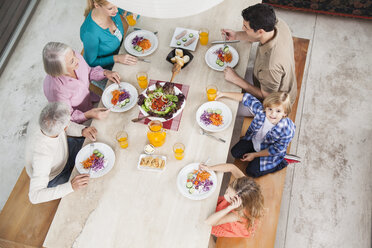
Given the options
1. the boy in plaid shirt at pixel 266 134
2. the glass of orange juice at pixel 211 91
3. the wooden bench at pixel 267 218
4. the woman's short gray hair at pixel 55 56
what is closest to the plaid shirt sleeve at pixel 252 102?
the boy in plaid shirt at pixel 266 134

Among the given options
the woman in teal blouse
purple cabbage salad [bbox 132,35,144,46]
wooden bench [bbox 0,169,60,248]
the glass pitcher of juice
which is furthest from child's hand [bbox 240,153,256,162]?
wooden bench [bbox 0,169,60,248]

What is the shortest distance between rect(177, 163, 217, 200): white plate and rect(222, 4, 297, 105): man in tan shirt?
0.75m

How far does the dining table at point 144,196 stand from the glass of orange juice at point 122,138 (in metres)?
0.05

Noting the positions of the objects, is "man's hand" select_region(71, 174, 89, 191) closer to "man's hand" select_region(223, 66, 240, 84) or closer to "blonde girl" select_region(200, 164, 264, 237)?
"blonde girl" select_region(200, 164, 264, 237)

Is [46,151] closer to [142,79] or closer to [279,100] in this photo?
[142,79]

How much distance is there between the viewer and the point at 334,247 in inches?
103

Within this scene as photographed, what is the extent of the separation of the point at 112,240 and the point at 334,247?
1.89 metres

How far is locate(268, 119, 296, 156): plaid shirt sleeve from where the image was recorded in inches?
85.6

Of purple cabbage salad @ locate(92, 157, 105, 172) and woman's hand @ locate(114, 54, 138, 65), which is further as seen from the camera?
woman's hand @ locate(114, 54, 138, 65)

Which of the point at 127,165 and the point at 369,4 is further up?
the point at 369,4

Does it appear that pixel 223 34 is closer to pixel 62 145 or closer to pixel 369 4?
pixel 62 145

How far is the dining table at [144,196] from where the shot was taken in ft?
6.15

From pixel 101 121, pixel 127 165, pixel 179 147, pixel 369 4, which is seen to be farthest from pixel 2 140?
pixel 369 4

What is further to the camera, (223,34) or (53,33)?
(53,33)
